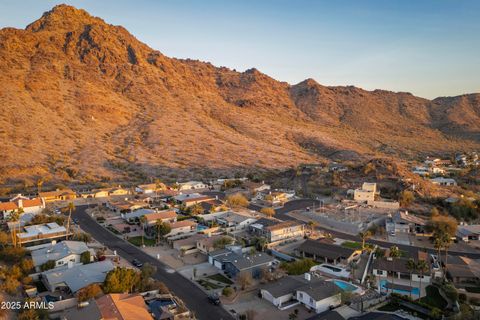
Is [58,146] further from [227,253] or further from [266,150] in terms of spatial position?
[227,253]

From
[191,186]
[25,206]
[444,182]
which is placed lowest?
[191,186]

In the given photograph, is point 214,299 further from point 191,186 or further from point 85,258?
point 191,186

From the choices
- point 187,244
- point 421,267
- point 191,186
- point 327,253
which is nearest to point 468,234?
point 421,267

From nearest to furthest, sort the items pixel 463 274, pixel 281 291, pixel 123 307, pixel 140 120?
1. pixel 123 307
2. pixel 281 291
3. pixel 463 274
4. pixel 140 120

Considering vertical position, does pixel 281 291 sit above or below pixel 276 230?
below

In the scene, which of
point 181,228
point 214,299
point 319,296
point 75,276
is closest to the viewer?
point 319,296

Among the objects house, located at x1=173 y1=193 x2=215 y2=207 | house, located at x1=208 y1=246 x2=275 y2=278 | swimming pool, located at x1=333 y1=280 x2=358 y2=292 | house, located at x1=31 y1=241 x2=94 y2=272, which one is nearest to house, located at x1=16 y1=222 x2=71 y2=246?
house, located at x1=31 y1=241 x2=94 y2=272

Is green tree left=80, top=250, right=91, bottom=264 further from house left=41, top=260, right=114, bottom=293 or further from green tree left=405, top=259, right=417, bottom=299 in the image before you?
green tree left=405, top=259, right=417, bottom=299

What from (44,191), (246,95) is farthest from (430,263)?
(246,95)
